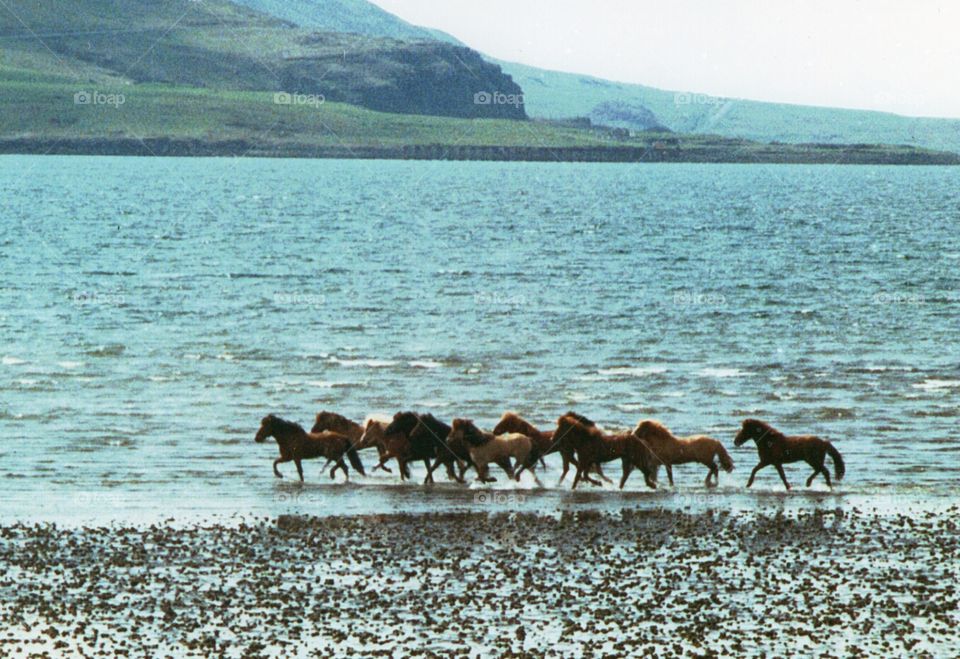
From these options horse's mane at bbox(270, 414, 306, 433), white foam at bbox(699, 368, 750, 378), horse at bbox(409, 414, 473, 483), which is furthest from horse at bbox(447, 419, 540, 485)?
white foam at bbox(699, 368, 750, 378)

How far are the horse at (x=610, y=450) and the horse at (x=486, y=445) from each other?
0.95 metres

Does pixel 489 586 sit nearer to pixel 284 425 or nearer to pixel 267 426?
pixel 284 425

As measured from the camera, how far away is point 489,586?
18891 mm

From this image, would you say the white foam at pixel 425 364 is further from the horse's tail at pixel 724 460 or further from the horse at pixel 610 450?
the horse's tail at pixel 724 460

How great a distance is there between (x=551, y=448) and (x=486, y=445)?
131cm

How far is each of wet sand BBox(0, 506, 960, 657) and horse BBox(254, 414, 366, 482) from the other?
455 cm

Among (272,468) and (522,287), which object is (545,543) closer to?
(272,468)

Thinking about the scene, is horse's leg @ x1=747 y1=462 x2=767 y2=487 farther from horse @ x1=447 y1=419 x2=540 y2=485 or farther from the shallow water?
horse @ x1=447 y1=419 x2=540 y2=485

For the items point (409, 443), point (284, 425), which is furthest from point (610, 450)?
point (284, 425)

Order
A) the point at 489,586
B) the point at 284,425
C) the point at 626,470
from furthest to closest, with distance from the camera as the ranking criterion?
the point at 284,425 < the point at 626,470 < the point at 489,586

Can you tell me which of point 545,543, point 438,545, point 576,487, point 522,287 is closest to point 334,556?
point 438,545

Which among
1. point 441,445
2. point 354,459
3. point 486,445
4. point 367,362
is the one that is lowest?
point 367,362

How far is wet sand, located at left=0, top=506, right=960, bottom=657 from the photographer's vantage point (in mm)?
16406

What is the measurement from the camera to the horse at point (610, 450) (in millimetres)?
27359
